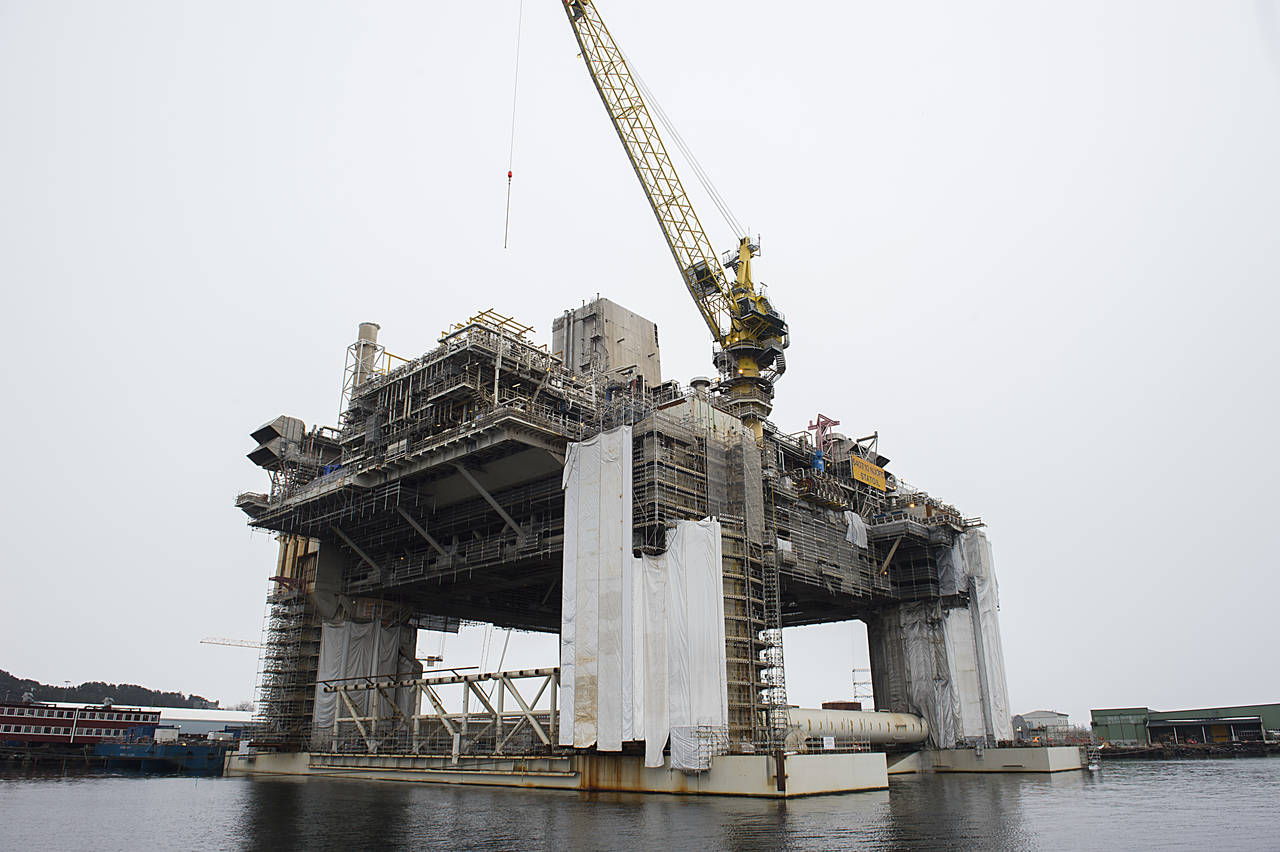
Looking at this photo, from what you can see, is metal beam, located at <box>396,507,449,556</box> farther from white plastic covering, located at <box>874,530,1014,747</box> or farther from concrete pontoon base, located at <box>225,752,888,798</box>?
white plastic covering, located at <box>874,530,1014,747</box>

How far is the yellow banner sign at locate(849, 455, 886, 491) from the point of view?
6762cm

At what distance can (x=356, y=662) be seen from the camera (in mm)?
62688

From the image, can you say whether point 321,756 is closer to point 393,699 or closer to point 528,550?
point 393,699

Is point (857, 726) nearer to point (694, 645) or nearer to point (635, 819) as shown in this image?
point (694, 645)

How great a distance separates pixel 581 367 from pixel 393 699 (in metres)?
27.7

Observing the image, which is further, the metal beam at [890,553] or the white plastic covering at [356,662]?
the metal beam at [890,553]

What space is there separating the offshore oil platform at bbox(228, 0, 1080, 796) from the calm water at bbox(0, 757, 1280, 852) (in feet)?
13.0

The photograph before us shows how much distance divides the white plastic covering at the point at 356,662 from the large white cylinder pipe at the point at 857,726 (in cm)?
2704

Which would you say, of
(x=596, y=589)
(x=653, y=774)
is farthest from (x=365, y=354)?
(x=653, y=774)

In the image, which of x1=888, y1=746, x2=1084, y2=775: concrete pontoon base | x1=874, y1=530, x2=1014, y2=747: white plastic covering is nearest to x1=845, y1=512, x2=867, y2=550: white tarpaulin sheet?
x1=874, y1=530, x2=1014, y2=747: white plastic covering

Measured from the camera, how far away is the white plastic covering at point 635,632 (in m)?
40.8

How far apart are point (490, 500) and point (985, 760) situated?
40253 millimetres

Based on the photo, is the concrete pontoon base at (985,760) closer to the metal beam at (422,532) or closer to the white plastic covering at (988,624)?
the white plastic covering at (988,624)

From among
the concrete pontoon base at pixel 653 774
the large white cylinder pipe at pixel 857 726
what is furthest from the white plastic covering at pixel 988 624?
the concrete pontoon base at pixel 653 774
